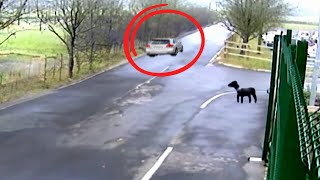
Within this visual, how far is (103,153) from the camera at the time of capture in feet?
37.3

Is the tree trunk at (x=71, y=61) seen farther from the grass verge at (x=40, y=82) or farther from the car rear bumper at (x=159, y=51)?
the car rear bumper at (x=159, y=51)

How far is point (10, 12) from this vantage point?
A: 18.8 m

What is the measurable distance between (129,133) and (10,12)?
8.24 m

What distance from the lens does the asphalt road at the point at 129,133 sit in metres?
10.2

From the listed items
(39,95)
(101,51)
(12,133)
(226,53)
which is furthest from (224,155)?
(226,53)

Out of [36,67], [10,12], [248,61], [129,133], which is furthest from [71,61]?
[248,61]

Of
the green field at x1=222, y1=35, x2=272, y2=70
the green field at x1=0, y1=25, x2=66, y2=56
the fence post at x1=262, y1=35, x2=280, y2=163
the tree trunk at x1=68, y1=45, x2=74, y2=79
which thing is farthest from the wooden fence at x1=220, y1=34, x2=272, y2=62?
the fence post at x1=262, y1=35, x2=280, y2=163

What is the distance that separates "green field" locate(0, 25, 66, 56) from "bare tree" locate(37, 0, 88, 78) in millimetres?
5421

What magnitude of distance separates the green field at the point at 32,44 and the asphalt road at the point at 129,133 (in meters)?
11.7

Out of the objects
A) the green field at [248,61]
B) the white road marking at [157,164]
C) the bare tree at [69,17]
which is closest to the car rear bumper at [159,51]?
the green field at [248,61]

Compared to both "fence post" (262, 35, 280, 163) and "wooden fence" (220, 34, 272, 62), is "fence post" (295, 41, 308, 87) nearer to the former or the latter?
"fence post" (262, 35, 280, 163)

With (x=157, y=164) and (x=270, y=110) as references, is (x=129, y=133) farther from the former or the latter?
(x=270, y=110)

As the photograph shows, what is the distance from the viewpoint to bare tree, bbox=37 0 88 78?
23828 mm

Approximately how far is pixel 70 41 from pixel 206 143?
45.1ft
